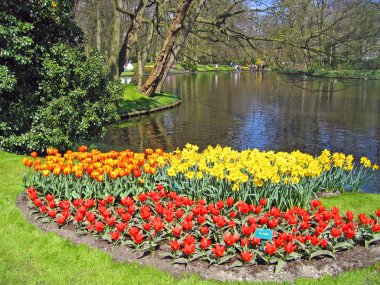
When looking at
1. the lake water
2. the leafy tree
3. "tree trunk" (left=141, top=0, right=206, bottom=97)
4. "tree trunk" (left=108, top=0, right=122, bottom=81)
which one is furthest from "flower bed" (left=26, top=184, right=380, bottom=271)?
"tree trunk" (left=108, top=0, right=122, bottom=81)

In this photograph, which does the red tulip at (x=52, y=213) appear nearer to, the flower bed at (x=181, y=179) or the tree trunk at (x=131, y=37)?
the flower bed at (x=181, y=179)

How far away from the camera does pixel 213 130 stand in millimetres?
22000

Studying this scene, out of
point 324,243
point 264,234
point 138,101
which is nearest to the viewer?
point 264,234

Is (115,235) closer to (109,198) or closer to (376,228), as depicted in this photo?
(109,198)

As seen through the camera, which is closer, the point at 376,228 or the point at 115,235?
the point at 115,235

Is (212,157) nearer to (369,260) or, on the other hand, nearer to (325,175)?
(325,175)

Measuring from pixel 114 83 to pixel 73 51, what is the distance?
201cm

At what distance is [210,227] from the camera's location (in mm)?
6695

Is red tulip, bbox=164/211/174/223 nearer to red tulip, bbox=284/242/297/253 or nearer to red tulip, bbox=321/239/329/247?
red tulip, bbox=284/242/297/253

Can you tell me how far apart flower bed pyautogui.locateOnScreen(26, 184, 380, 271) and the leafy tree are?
435cm

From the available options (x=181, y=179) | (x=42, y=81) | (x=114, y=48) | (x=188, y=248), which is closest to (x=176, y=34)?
(x=114, y=48)

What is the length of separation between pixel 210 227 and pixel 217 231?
0.30 meters

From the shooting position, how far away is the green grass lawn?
559 centimetres

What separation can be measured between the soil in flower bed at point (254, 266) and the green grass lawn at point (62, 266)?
0.12 meters
